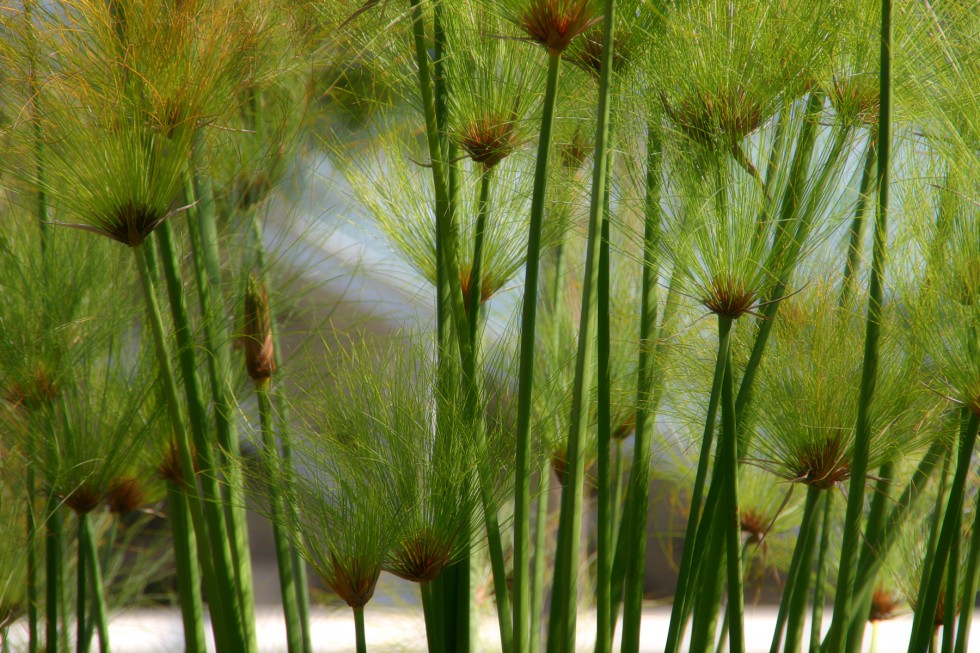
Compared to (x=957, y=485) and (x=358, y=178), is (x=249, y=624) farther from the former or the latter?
(x=957, y=485)

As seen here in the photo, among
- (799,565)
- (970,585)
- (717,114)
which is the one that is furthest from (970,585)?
(717,114)

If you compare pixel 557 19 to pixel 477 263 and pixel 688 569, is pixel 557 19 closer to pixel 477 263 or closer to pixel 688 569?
pixel 477 263

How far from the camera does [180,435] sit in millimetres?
498

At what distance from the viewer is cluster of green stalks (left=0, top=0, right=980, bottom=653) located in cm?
47

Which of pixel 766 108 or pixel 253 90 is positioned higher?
pixel 253 90

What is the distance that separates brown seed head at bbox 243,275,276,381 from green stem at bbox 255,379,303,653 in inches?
0.6

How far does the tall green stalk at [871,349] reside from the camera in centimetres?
42

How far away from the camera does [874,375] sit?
1.47 feet

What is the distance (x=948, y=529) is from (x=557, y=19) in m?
0.33

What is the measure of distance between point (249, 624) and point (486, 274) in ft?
0.95

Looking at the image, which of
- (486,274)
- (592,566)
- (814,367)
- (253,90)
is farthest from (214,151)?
(592,566)

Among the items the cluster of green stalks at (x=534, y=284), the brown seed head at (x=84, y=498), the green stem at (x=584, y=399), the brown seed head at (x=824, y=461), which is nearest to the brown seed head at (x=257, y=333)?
the cluster of green stalks at (x=534, y=284)

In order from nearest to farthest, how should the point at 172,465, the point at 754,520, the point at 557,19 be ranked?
the point at 557,19 < the point at 172,465 < the point at 754,520

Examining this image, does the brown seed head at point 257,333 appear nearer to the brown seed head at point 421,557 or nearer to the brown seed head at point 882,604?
the brown seed head at point 421,557
